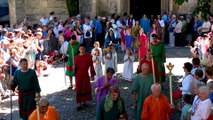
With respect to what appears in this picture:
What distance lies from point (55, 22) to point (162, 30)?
553cm

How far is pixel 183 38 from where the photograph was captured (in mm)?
21297

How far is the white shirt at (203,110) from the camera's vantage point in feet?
22.7

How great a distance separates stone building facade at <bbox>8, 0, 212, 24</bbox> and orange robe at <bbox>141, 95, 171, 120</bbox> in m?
16.6

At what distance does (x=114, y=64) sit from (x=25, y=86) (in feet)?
19.2

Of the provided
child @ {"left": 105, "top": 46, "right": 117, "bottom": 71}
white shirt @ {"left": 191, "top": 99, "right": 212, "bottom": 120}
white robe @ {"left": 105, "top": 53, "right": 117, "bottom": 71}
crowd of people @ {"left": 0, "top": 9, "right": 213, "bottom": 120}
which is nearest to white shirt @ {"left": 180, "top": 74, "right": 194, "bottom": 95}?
crowd of people @ {"left": 0, "top": 9, "right": 213, "bottom": 120}

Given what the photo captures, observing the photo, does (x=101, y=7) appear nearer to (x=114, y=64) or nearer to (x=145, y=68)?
(x=114, y=64)

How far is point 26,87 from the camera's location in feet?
30.3

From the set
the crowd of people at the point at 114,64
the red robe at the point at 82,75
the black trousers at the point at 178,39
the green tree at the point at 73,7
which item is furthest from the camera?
the green tree at the point at 73,7

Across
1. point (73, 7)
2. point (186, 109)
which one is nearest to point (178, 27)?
point (73, 7)

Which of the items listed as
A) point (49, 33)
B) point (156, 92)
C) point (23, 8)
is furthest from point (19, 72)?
point (23, 8)

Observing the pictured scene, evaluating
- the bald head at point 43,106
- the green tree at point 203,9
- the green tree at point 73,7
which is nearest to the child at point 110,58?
the green tree at point 203,9

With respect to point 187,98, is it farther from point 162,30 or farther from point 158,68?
point 162,30

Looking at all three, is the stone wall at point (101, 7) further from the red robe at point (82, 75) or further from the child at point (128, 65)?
the red robe at point (82, 75)

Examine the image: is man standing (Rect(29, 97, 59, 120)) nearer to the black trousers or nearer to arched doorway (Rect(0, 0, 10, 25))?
the black trousers
